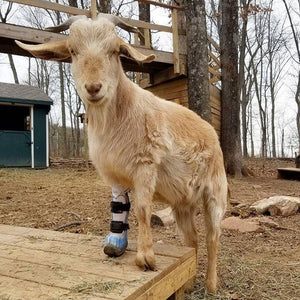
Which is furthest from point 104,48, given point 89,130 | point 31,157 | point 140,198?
point 31,157

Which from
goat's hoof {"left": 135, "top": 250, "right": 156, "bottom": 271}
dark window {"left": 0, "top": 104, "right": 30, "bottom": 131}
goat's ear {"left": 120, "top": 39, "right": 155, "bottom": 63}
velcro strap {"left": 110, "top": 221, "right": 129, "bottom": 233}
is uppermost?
dark window {"left": 0, "top": 104, "right": 30, "bottom": 131}

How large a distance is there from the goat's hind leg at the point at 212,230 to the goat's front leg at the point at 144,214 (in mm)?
803

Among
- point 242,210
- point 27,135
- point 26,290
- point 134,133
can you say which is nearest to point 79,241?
point 26,290

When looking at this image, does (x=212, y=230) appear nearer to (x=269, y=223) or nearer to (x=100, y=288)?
(x=100, y=288)

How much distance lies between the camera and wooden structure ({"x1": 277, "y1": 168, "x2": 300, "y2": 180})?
982 cm

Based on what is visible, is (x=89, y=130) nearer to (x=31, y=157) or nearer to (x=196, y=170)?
(x=196, y=170)

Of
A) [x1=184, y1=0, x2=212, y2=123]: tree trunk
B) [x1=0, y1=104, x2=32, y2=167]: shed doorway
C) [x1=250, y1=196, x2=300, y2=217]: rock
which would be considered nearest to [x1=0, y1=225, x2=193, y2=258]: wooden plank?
[x1=250, y1=196, x2=300, y2=217]: rock

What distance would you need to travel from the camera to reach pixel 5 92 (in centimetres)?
1439

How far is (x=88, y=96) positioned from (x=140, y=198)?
0.75m

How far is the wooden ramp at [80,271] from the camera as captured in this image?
1.78 m

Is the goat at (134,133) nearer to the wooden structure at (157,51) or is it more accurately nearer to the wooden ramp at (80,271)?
the wooden ramp at (80,271)

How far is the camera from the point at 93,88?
1.84m

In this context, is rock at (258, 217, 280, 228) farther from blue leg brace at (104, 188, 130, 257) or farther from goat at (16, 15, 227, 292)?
blue leg brace at (104, 188, 130, 257)

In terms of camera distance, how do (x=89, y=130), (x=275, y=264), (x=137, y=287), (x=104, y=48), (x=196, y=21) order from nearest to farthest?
(x=137, y=287)
(x=104, y=48)
(x=89, y=130)
(x=275, y=264)
(x=196, y=21)
